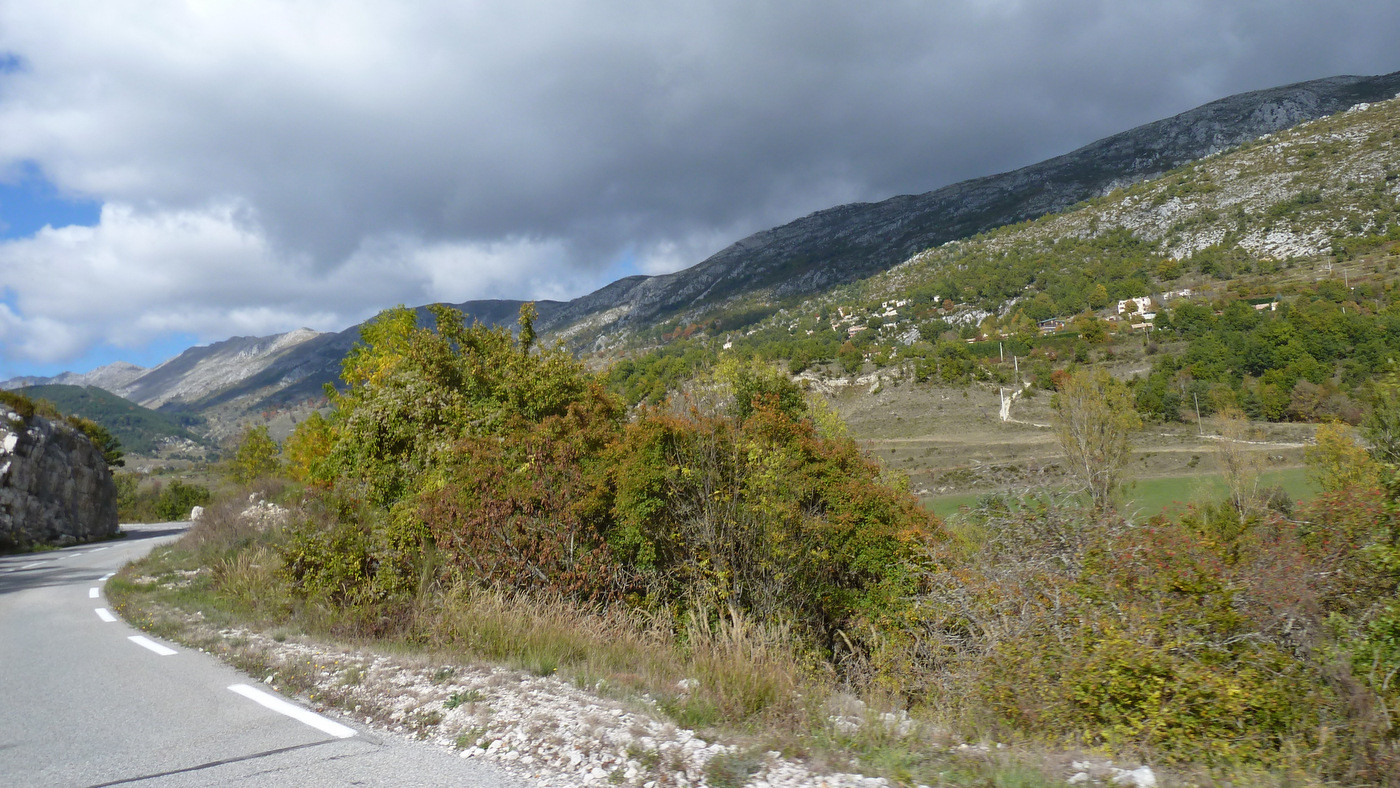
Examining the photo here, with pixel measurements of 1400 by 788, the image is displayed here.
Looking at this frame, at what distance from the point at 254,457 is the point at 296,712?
A: 6532 cm

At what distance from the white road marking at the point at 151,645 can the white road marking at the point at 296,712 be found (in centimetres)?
249

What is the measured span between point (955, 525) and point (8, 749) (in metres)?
14.7

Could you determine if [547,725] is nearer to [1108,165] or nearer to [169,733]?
[169,733]

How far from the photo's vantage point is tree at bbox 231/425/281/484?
5972cm

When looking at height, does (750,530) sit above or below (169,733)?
below

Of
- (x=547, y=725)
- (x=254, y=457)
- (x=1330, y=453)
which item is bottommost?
(x=1330, y=453)

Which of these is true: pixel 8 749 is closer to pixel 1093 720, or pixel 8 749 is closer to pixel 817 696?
pixel 817 696

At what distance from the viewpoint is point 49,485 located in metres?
29.5

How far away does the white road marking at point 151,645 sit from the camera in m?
7.98

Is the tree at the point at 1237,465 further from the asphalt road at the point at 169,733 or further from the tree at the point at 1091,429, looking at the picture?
the asphalt road at the point at 169,733

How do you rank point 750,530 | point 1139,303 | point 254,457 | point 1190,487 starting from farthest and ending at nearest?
point 1139,303
point 254,457
point 1190,487
point 750,530

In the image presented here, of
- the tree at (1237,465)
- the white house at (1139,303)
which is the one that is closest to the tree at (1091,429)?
the tree at (1237,465)

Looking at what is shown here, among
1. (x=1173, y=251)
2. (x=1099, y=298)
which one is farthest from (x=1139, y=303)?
(x=1173, y=251)

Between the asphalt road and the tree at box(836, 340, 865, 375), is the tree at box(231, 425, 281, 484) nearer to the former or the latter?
the asphalt road
